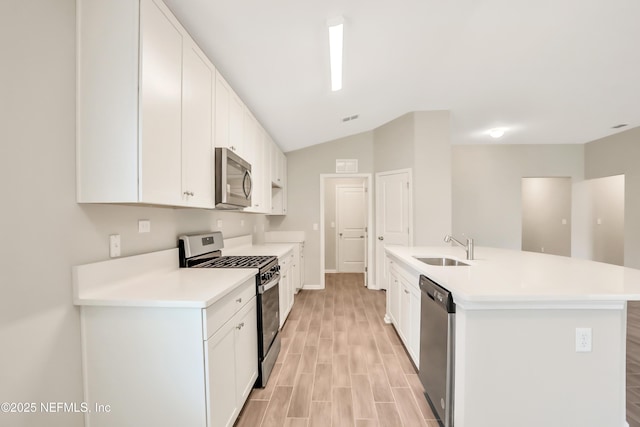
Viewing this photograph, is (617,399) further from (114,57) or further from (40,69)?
(40,69)

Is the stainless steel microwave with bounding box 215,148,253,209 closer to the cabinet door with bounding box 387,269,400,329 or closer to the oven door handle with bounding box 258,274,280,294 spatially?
the oven door handle with bounding box 258,274,280,294

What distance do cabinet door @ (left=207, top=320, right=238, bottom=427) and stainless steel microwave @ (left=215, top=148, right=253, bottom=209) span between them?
0.95 meters

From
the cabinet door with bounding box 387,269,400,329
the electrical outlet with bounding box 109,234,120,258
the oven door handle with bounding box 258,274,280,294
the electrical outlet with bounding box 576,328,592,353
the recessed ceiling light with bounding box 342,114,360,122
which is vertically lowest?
the cabinet door with bounding box 387,269,400,329

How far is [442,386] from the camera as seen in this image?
1610mm

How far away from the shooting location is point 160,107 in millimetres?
1390

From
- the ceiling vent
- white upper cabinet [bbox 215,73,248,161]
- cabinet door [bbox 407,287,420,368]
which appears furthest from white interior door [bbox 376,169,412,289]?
white upper cabinet [bbox 215,73,248,161]

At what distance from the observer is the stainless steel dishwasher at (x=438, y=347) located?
1519 millimetres

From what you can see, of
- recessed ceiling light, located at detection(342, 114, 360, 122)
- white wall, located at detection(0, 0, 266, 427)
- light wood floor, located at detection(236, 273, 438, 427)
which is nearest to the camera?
white wall, located at detection(0, 0, 266, 427)

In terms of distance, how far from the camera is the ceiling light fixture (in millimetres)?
1927

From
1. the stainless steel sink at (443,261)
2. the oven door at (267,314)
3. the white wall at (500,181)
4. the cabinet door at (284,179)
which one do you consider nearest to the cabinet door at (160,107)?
the oven door at (267,314)

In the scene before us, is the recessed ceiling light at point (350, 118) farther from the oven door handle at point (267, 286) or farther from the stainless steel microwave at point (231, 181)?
the oven door handle at point (267, 286)

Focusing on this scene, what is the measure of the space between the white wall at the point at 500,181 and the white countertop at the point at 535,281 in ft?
12.5

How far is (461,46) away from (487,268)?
2188 millimetres

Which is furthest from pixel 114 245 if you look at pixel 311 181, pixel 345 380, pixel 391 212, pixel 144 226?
pixel 391 212
